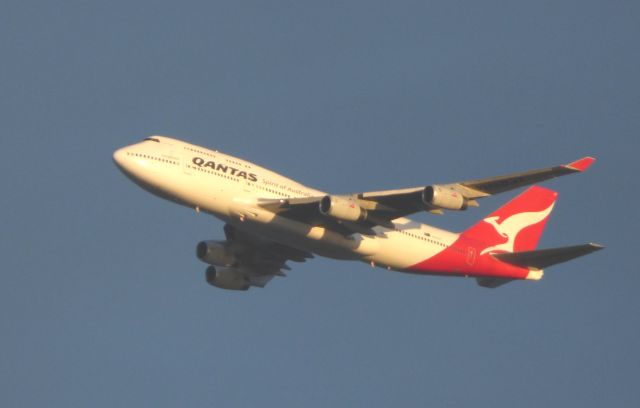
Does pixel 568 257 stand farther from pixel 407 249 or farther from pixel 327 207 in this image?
pixel 327 207

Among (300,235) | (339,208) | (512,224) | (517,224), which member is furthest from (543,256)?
(300,235)

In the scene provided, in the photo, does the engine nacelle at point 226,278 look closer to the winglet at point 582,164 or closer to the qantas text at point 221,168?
the qantas text at point 221,168

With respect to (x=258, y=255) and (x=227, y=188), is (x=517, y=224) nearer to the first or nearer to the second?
(x=258, y=255)

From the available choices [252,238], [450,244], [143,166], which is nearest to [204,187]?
[143,166]

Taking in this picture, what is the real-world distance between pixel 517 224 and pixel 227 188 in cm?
1780

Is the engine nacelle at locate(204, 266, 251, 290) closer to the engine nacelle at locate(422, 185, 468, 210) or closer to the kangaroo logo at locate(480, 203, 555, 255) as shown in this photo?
the kangaroo logo at locate(480, 203, 555, 255)

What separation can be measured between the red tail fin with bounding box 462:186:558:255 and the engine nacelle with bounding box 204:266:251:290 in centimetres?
1158

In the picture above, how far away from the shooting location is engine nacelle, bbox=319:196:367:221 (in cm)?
5716

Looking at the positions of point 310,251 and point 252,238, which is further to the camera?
point 252,238

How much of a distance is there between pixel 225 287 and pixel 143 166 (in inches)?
415

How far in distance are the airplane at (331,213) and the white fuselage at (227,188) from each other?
4cm

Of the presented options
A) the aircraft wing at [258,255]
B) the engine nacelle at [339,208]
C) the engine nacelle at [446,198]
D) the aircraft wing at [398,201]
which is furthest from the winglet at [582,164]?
the aircraft wing at [258,255]

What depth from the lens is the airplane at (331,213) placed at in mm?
57281

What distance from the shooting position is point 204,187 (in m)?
58.5
